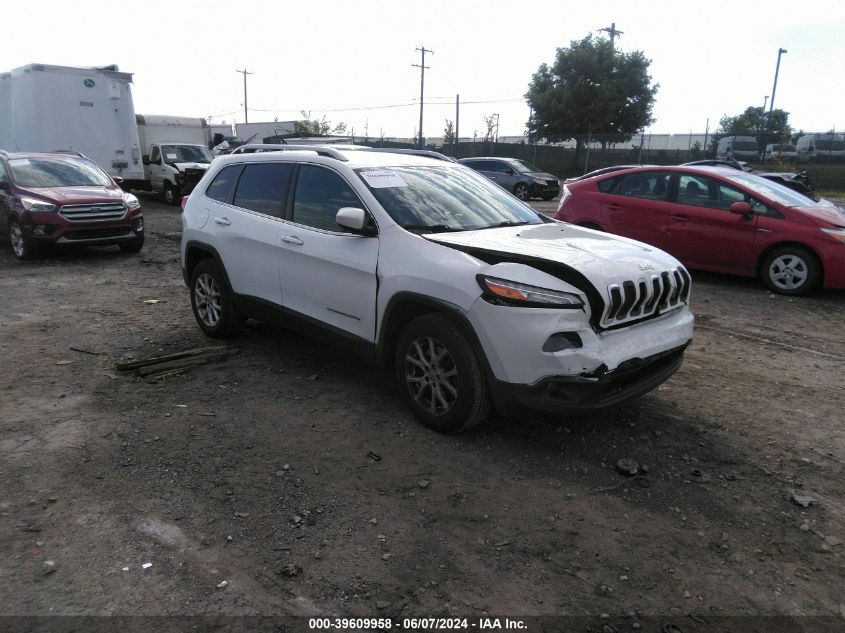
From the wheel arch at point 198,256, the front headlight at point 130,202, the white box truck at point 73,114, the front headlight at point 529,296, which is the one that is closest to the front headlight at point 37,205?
the front headlight at point 130,202

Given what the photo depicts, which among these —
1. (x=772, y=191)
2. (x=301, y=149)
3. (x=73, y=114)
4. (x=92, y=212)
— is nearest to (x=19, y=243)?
(x=92, y=212)

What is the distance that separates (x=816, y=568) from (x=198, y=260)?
17.8ft

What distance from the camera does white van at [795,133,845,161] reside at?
36.0 metres

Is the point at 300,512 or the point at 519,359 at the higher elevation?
the point at 519,359

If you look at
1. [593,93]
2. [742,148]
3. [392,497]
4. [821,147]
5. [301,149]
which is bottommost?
[392,497]

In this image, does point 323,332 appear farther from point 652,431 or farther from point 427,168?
point 652,431

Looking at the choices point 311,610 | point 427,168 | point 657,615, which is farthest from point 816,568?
point 427,168

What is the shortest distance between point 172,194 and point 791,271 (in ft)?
55.1

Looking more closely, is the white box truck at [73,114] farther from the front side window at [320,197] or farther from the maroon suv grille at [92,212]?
the front side window at [320,197]

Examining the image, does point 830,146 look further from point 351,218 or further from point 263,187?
point 351,218

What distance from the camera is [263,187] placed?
208 inches

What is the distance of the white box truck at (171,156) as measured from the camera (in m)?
18.6

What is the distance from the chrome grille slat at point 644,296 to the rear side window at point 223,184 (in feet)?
11.9

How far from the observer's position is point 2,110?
53.5 feet
